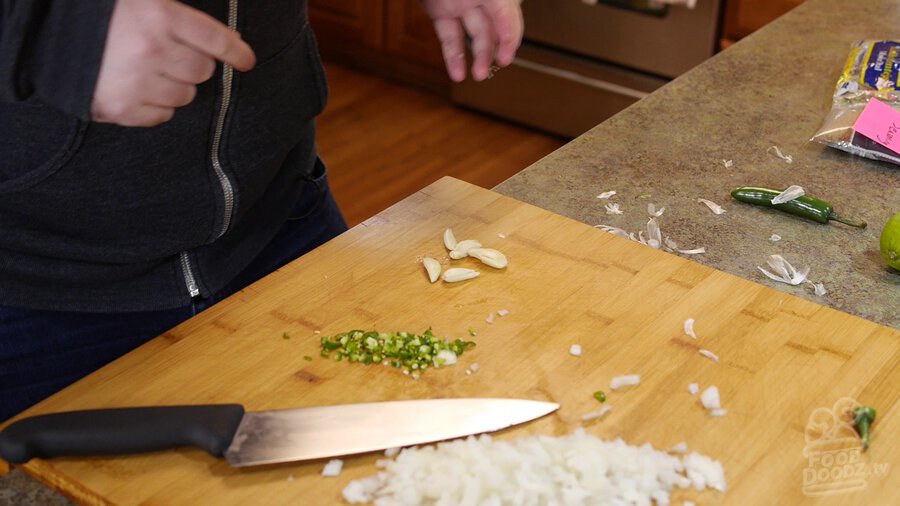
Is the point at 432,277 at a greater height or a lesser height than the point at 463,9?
lesser

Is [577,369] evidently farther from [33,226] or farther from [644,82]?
[644,82]

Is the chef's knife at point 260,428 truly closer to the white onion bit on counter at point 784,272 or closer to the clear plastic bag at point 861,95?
the white onion bit on counter at point 784,272

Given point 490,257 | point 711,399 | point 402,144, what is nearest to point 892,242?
point 711,399

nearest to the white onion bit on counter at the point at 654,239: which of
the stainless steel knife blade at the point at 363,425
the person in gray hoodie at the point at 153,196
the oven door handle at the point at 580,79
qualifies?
the person in gray hoodie at the point at 153,196

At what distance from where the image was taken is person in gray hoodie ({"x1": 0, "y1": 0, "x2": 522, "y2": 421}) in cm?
106

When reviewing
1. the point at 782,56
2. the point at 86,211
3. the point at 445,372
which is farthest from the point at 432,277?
the point at 782,56

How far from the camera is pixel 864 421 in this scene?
2.90 ft

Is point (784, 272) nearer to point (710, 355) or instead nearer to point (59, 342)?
point (710, 355)

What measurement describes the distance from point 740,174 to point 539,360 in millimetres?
516

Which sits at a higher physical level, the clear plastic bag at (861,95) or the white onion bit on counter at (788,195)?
the clear plastic bag at (861,95)

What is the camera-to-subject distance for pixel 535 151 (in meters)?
3.36

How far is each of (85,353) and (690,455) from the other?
0.72 m

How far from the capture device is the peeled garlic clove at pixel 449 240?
1134 mm

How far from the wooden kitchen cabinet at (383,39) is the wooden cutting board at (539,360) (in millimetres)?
2553
